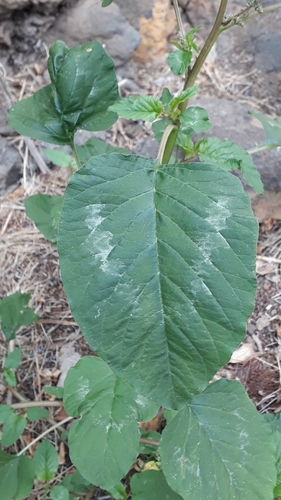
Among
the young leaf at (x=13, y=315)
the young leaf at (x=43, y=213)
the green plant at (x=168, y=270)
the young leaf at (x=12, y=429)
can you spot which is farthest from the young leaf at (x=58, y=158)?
the young leaf at (x=12, y=429)

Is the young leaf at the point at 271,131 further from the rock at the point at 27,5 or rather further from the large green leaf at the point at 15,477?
the rock at the point at 27,5

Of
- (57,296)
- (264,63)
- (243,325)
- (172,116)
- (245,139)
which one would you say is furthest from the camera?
(264,63)

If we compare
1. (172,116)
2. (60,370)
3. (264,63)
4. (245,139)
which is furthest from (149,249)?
(264,63)

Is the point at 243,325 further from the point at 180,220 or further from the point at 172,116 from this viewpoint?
the point at 172,116

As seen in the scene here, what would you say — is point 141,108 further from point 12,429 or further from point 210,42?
point 12,429

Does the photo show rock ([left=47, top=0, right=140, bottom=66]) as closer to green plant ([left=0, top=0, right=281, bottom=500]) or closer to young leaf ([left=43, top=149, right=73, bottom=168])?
young leaf ([left=43, top=149, right=73, bottom=168])
